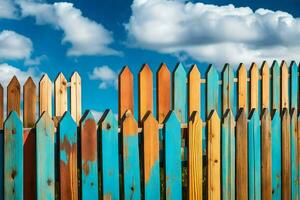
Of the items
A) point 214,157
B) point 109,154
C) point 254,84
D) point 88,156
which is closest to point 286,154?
point 214,157

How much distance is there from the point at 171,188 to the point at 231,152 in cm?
91

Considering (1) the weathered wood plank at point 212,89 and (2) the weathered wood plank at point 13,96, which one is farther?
(2) the weathered wood plank at point 13,96

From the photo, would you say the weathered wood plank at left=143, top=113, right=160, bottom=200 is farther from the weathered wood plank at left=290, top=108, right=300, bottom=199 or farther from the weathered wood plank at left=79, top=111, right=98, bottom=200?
the weathered wood plank at left=290, top=108, right=300, bottom=199

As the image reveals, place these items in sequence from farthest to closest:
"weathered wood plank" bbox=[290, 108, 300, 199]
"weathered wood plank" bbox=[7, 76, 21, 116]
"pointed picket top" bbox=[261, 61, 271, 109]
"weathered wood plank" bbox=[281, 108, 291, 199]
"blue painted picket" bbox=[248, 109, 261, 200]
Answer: "weathered wood plank" bbox=[7, 76, 21, 116], "pointed picket top" bbox=[261, 61, 271, 109], "weathered wood plank" bbox=[290, 108, 300, 199], "weathered wood plank" bbox=[281, 108, 291, 199], "blue painted picket" bbox=[248, 109, 261, 200]

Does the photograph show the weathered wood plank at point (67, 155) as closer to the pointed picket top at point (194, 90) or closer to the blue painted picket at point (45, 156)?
the blue painted picket at point (45, 156)

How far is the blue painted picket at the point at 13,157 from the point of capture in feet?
13.9

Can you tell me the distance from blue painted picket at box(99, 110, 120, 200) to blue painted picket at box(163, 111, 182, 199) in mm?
595

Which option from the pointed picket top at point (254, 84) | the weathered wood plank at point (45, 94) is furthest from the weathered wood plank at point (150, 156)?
the weathered wood plank at point (45, 94)

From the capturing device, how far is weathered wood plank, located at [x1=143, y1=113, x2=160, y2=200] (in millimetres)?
4883

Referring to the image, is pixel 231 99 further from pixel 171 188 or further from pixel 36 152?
pixel 36 152

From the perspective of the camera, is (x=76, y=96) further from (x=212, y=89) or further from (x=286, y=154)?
(x=286, y=154)

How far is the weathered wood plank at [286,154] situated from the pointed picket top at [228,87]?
1.58 meters

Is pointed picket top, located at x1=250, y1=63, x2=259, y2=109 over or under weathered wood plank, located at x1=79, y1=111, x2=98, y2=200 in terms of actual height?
over

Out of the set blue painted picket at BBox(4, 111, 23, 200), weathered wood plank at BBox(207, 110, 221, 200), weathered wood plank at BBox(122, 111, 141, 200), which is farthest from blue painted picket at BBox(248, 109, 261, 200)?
blue painted picket at BBox(4, 111, 23, 200)
